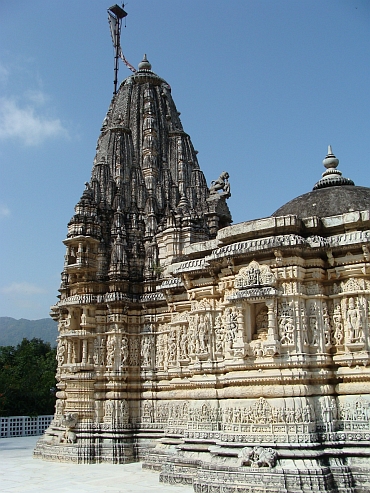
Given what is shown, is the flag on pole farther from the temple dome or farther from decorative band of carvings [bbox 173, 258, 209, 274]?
decorative band of carvings [bbox 173, 258, 209, 274]

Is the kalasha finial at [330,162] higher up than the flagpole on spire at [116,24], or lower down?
lower down

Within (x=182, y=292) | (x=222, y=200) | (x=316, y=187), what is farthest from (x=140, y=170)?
(x=316, y=187)

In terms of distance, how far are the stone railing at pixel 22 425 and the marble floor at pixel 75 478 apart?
10.1 meters

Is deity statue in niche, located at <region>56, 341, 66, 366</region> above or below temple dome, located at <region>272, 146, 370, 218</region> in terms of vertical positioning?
below

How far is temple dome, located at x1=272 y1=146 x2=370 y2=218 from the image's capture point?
46.3ft

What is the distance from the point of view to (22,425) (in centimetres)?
3103

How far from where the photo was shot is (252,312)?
13.2 m

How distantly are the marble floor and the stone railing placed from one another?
33.2 ft

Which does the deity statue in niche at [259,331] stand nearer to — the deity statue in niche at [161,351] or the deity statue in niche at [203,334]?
the deity statue in niche at [203,334]

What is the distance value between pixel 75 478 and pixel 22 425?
660 inches

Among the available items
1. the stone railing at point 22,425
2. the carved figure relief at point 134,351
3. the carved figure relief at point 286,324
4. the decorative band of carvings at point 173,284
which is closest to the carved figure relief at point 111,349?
the carved figure relief at point 134,351

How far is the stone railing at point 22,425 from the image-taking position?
99.6ft

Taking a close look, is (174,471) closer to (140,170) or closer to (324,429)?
(324,429)

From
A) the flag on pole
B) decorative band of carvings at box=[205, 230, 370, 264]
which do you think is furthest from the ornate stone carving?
the flag on pole
